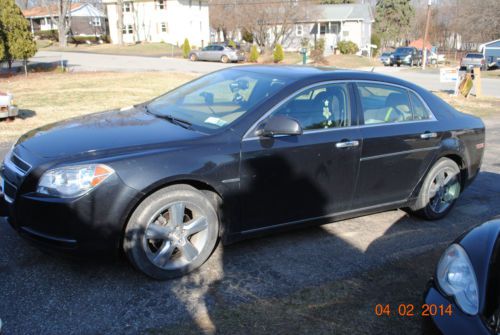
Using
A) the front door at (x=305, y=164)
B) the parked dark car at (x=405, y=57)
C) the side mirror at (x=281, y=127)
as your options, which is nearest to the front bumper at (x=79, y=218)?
the front door at (x=305, y=164)

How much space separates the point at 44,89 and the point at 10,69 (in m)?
6.29

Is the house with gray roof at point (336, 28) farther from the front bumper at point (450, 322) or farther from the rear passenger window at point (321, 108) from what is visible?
the front bumper at point (450, 322)

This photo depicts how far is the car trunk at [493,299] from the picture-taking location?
2154 mm

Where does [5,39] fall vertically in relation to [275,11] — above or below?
below

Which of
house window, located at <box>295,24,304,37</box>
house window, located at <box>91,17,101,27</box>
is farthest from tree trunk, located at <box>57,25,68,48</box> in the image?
house window, located at <box>295,24,304,37</box>

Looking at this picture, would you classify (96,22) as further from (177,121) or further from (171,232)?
(171,232)

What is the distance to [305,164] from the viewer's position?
13.2ft

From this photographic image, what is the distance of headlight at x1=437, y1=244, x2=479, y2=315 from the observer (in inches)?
92.1

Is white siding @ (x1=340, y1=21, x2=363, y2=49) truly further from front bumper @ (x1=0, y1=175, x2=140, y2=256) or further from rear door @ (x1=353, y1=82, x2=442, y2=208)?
front bumper @ (x1=0, y1=175, x2=140, y2=256)

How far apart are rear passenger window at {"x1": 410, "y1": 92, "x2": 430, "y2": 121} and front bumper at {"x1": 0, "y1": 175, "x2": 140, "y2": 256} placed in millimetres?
3015

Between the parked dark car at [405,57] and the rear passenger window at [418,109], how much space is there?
3968cm

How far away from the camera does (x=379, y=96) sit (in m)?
4.62

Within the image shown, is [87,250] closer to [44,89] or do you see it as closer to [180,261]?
[180,261]

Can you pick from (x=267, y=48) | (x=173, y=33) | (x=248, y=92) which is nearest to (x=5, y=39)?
(x=248, y=92)
